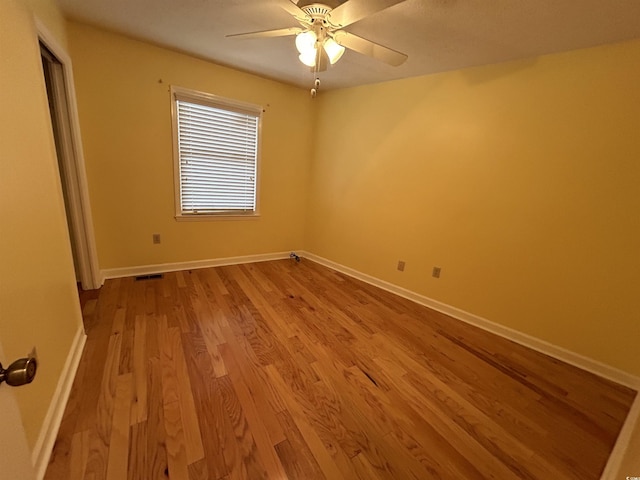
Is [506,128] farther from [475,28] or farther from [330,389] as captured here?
[330,389]

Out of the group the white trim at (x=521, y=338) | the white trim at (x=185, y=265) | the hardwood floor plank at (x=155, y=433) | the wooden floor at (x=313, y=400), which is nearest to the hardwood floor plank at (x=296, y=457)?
the wooden floor at (x=313, y=400)

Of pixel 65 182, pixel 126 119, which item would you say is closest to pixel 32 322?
pixel 65 182

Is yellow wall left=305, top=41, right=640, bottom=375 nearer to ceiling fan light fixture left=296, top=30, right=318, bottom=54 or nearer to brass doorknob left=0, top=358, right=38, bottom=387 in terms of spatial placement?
ceiling fan light fixture left=296, top=30, right=318, bottom=54

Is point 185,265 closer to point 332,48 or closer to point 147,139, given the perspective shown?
point 147,139

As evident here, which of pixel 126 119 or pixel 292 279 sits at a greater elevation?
pixel 126 119

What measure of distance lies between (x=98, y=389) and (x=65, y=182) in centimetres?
196

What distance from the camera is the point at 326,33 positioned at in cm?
156

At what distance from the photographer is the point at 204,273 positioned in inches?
124

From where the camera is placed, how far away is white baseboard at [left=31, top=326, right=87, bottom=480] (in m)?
1.04

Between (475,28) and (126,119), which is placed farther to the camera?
(126,119)

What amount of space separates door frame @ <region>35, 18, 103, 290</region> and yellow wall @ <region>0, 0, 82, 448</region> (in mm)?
699

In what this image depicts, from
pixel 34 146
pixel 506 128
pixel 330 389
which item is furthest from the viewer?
pixel 506 128

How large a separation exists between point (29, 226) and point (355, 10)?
1.88 meters

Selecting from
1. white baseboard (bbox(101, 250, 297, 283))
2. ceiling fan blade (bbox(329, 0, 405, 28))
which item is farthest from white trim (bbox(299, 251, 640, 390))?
ceiling fan blade (bbox(329, 0, 405, 28))
